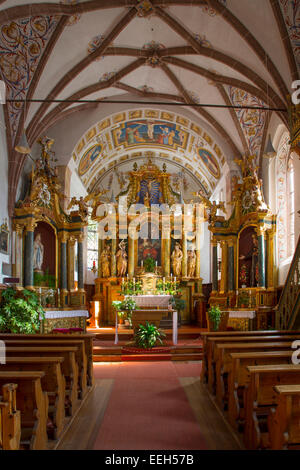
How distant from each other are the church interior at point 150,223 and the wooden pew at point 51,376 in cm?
2

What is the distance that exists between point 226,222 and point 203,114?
5124 millimetres

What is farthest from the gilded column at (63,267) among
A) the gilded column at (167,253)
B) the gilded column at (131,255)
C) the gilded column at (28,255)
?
the gilded column at (167,253)

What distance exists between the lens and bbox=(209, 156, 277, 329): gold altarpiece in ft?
52.9

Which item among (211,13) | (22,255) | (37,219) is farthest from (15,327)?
(211,13)

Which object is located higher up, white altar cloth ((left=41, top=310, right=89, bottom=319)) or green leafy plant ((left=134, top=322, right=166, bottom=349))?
white altar cloth ((left=41, top=310, right=89, bottom=319))

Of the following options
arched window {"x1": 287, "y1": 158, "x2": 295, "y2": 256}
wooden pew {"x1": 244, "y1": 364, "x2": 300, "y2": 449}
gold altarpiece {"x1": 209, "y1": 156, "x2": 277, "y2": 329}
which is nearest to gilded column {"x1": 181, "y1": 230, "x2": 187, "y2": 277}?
gold altarpiece {"x1": 209, "y1": 156, "x2": 277, "y2": 329}

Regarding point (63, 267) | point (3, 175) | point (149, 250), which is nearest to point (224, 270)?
point (149, 250)

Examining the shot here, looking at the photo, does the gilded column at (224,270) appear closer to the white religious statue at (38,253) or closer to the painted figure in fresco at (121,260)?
the painted figure in fresco at (121,260)

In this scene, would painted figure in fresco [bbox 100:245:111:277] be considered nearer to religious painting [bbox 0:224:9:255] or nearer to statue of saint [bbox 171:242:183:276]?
statue of saint [bbox 171:242:183:276]

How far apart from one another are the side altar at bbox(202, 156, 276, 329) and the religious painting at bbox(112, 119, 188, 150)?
493 cm

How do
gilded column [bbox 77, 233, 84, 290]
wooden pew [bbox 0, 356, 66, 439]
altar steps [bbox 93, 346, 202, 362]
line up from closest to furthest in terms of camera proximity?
wooden pew [bbox 0, 356, 66, 439] → altar steps [bbox 93, 346, 202, 362] → gilded column [bbox 77, 233, 84, 290]

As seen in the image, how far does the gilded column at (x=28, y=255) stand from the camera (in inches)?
625

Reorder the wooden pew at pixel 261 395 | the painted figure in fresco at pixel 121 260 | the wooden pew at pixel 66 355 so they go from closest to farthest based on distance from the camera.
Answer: the wooden pew at pixel 261 395 → the wooden pew at pixel 66 355 → the painted figure in fresco at pixel 121 260

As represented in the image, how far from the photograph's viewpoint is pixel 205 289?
2416cm
